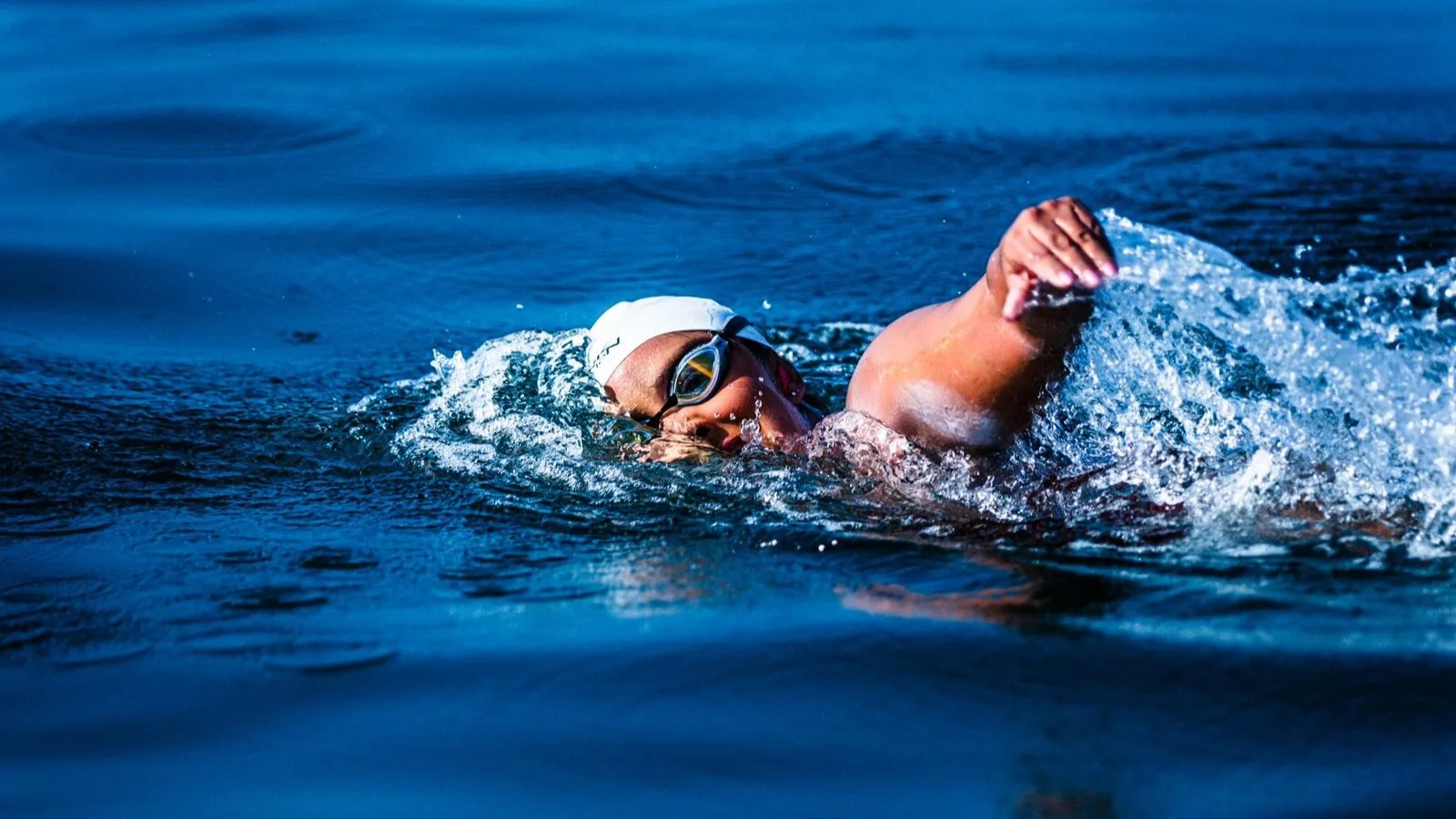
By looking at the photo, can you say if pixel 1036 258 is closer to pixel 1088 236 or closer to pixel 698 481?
pixel 1088 236

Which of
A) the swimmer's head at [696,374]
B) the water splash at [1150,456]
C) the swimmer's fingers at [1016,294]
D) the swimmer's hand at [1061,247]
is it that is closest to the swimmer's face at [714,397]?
the swimmer's head at [696,374]

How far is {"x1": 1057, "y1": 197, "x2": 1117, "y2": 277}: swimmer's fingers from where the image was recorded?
11.0 feet

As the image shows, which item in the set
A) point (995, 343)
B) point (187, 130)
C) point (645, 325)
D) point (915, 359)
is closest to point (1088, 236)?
point (995, 343)

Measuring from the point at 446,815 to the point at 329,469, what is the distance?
231 cm

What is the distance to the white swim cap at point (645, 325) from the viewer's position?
16.0 feet

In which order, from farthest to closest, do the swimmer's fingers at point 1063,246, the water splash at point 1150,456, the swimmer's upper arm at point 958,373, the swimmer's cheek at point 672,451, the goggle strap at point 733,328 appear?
the goggle strap at point 733,328, the swimmer's cheek at point 672,451, the swimmer's upper arm at point 958,373, the water splash at point 1150,456, the swimmer's fingers at point 1063,246

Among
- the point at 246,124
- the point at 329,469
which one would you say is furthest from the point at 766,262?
the point at 246,124

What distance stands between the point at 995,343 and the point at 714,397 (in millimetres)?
1058

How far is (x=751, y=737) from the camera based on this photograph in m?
2.70

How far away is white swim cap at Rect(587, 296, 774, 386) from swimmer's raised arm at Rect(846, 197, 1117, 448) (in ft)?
1.84

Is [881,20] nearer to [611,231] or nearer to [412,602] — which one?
[611,231]

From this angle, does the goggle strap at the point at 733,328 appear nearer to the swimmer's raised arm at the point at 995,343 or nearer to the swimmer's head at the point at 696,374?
the swimmer's head at the point at 696,374

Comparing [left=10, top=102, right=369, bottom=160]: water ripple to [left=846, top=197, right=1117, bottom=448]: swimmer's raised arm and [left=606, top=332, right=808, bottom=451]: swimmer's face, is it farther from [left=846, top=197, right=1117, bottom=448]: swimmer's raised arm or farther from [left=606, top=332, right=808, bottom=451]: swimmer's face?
[left=846, top=197, right=1117, bottom=448]: swimmer's raised arm

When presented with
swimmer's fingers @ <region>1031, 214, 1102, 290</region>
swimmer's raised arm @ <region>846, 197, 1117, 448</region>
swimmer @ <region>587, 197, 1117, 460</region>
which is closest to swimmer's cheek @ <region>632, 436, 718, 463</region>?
swimmer @ <region>587, 197, 1117, 460</region>
